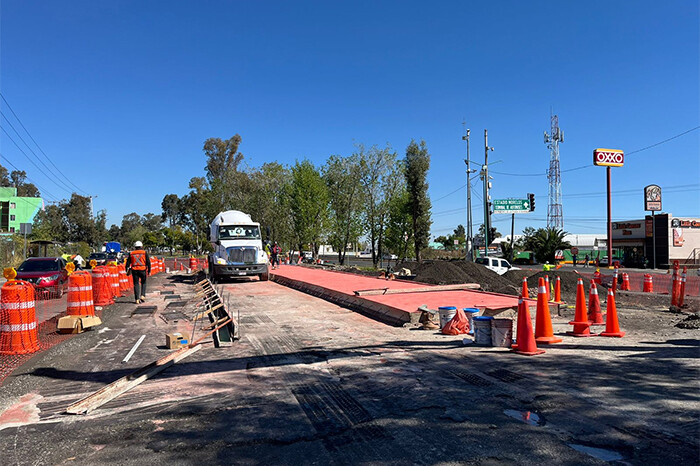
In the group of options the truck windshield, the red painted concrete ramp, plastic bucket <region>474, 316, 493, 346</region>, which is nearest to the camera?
plastic bucket <region>474, 316, 493, 346</region>

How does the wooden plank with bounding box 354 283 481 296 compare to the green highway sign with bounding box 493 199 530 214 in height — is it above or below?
below

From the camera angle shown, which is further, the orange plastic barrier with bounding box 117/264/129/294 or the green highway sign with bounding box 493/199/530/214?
the green highway sign with bounding box 493/199/530/214

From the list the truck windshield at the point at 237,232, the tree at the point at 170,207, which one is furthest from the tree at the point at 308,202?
the tree at the point at 170,207

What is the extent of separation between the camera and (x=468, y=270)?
2400 cm

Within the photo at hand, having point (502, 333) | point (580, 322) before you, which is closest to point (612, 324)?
point (580, 322)

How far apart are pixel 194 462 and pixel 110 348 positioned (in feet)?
18.2

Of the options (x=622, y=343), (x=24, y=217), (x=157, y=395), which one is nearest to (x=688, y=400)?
(x=622, y=343)

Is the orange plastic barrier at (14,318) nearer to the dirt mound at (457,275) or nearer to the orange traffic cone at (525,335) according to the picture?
the orange traffic cone at (525,335)

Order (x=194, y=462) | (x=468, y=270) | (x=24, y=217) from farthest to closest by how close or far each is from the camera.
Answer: (x=24, y=217) → (x=468, y=270) → (x=194, y=462)

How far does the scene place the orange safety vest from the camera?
1459 cm

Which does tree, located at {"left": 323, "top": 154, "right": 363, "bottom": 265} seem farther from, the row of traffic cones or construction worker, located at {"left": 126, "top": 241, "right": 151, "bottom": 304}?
the row of traffic cones

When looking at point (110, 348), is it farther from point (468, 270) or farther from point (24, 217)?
point (24, 217)

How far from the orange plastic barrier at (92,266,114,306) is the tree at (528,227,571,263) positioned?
188 feet

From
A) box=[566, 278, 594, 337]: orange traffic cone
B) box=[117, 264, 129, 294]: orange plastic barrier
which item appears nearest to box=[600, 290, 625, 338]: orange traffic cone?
box=[566, 278, 594, 337]: orange traffic cone
